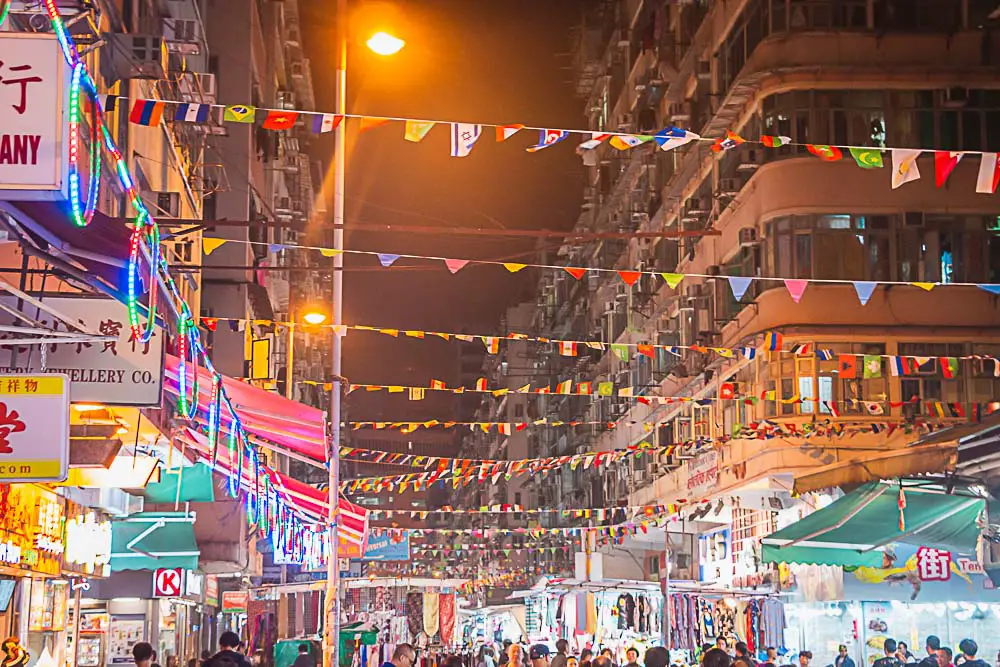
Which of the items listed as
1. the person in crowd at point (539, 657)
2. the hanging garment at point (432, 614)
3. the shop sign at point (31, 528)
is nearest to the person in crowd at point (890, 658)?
the person in crowd at point (539, 657)

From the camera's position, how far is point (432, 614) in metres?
58.2

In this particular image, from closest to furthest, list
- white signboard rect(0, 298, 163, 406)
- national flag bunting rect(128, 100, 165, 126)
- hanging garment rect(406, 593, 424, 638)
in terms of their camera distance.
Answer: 1. white signboard rect(0, 298, 163, 406)
2. national flag bunting rect(128, 100, 165, 126)
3. hanging garment rect(406, 593, 424, 638)

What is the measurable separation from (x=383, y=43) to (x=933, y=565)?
1004 cm

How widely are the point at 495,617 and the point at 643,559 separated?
132 feet

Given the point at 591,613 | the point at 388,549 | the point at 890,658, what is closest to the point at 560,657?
→ the point at 890,658

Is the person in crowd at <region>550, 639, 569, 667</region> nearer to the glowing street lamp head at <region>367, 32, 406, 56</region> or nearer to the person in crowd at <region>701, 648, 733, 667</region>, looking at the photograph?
the person in crowd at <region>701, 648, 733, 667</region>

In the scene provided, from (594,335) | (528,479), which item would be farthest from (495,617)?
(594,335)

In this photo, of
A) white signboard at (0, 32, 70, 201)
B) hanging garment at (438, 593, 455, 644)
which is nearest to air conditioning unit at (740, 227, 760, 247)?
white signboard at (0, 32, 70, 201)

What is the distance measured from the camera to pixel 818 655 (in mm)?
24766

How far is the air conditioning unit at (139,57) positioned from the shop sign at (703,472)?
18.5 m

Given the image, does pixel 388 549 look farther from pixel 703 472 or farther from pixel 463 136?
pixel 463 136

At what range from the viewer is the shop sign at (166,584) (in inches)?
898

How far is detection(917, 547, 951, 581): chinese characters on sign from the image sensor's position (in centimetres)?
1839

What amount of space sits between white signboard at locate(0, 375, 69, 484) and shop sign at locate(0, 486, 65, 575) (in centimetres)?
445
